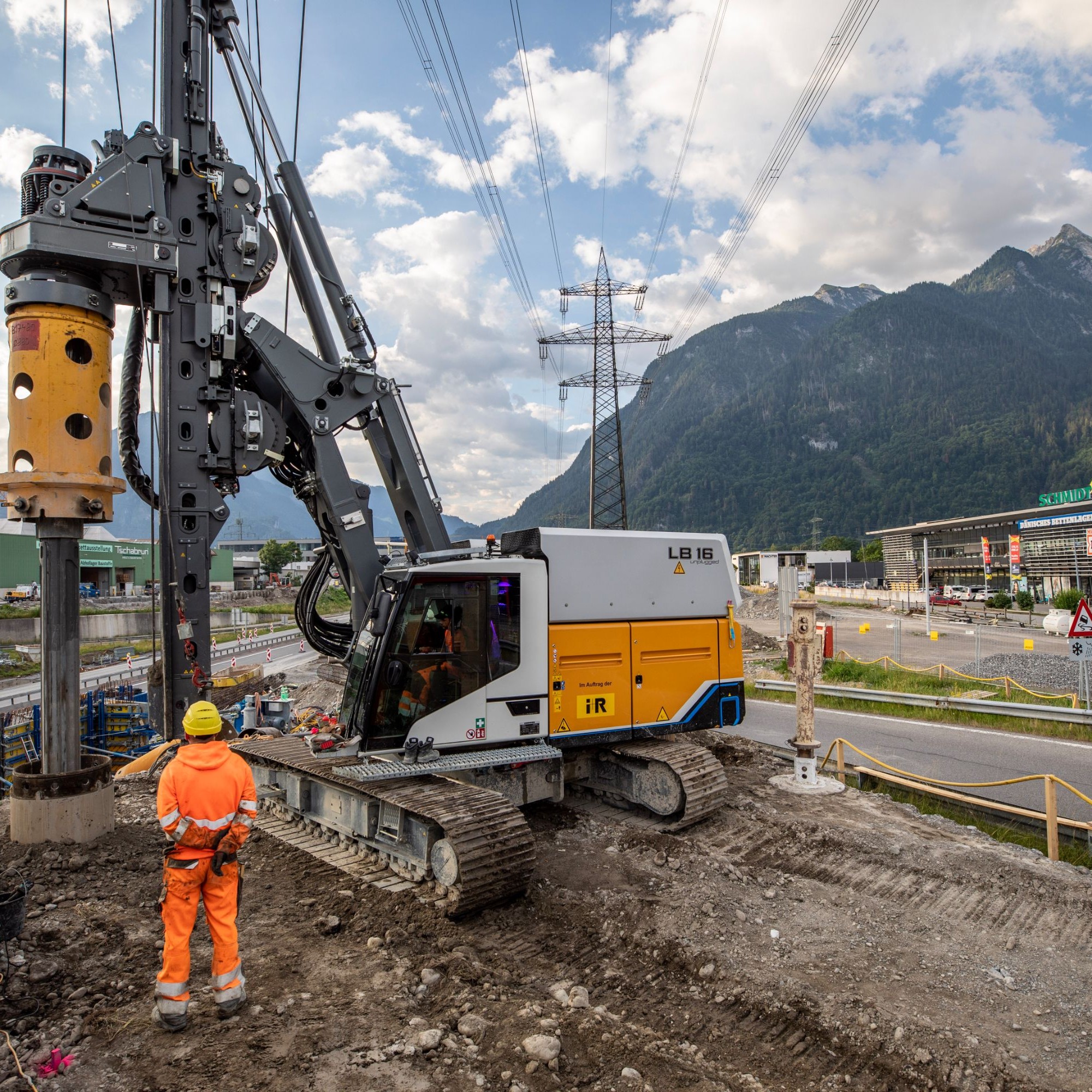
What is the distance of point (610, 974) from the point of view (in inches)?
205

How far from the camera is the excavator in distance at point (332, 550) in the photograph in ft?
21.9

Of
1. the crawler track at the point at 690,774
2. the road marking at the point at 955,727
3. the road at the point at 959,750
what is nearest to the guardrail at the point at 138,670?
the crawler track at the point at 690,774

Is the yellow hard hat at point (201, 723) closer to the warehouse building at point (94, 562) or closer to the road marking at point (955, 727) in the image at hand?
the road marking at point (955, 727)

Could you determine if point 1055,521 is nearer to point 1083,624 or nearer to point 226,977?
point 1083,624

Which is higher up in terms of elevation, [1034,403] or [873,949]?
[1034,403]

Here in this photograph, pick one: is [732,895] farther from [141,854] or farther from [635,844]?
[141,854]

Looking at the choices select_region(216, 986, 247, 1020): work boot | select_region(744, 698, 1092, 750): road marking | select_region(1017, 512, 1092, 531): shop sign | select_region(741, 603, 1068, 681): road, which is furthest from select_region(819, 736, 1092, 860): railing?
select_region(1017, 512, 1092, 531): shop sign

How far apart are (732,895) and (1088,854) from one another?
416 cm

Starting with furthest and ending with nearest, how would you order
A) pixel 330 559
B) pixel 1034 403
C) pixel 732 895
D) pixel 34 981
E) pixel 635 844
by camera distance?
pixel 1034 403 → pixel 330 559 → pixel 635 844 → pixel 732 895 → pixel 34 981

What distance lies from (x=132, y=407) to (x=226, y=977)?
602 centimetres

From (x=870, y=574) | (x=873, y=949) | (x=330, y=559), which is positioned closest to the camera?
(x=873, y=949)

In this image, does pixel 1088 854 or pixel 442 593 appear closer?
pixel 442 593

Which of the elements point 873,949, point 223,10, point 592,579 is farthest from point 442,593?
point 223,10

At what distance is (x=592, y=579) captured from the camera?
789 centimetres
